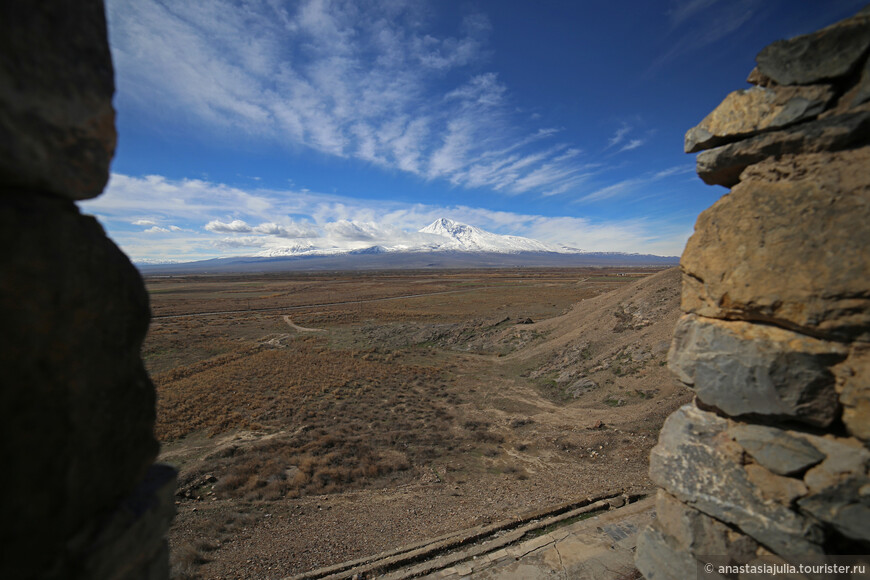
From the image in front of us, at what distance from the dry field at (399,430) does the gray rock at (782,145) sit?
752 centimetres

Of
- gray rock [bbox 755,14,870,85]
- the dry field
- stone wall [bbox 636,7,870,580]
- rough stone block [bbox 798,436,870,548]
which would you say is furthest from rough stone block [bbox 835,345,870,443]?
the dry field

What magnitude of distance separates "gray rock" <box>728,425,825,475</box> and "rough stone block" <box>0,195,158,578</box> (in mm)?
5843

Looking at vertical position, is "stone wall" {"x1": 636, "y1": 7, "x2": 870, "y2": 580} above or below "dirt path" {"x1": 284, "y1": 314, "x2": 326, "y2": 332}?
above

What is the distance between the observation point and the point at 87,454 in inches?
97.3

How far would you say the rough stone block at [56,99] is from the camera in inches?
83.4

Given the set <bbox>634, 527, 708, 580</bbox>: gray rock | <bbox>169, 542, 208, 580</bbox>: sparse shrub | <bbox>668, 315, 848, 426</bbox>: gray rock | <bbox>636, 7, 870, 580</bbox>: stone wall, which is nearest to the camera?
<bbox>636, 7, 870, 580</bbox>: stone wall

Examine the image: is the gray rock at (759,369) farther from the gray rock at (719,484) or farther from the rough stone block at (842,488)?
the gray rock at (719,484)

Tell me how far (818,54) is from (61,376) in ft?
22.5

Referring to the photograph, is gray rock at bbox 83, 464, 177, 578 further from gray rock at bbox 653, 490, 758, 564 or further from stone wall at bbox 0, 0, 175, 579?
gray rock at bbox 653, 490, 758, 564

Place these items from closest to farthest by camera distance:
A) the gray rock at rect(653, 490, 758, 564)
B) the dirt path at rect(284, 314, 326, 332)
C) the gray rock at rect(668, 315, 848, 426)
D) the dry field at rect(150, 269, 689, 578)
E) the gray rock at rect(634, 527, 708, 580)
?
1. the gray rock at rect(668, 315, 848, 426)
2. the gray rock at rect(653, 490, 758, 564)
3. the gray rock at rect(634, 527, 708, 580)
4. the dry field at rect(150, 269, 689, 578)
5. the dirt path at rect(284, 314, 326, 332)

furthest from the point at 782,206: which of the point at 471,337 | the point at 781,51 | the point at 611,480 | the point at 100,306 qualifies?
the point at 471,337

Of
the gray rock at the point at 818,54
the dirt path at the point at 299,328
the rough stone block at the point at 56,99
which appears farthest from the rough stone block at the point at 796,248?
the dirt path at the point at 299,328

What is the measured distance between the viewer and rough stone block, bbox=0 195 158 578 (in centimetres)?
209

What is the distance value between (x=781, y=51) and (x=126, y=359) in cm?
683
